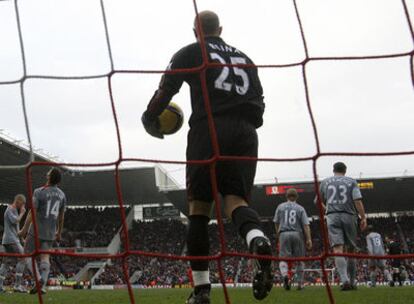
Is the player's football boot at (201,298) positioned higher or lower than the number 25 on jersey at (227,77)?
lower

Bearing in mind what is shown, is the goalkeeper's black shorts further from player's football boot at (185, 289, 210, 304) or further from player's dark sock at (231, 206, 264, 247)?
player's football boot at (185, 289, 210, 304)

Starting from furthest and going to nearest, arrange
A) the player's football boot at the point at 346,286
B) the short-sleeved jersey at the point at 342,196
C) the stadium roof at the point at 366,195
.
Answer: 1. the stadium roof at the point at 366,195
2. the player's football boot at the point at 346,286
3. the short-sleeved jersey at the point at 342,196

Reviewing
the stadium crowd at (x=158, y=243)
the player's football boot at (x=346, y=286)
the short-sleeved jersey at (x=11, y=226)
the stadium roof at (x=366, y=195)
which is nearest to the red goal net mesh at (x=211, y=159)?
the player's football boot at (x=346, y=286)

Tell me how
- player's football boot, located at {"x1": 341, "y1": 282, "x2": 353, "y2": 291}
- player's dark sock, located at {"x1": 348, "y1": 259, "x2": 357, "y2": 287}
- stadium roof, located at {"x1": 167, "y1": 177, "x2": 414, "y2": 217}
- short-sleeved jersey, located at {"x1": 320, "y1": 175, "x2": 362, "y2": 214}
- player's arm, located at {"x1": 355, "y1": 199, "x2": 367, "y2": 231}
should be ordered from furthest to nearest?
stadium roof, located at {"x1": 167, "y1": 177, "x2": 414, "y2": 217} → player's dark sock, located at {"x1": 348, "y1": 259, "x2": 357, "y2": 287} → player's football boot, located at {"x1": 341, "y1": 282, "x2": 353, "y2": 291} → short-sleeved jersey, located at {"x1": 320, "y1": 175, "x2": 362, "y2": 214} → player's arm, located at {"x1": 355, "y1": 199, "x2": 367, "y2": 231}

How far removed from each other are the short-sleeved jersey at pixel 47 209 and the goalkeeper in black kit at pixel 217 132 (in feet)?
10.6

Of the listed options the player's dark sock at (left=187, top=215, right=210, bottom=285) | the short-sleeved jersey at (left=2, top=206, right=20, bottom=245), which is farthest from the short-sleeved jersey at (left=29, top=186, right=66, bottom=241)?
the player's dark sock at (left=187, top=215, right=210, bottom=285)

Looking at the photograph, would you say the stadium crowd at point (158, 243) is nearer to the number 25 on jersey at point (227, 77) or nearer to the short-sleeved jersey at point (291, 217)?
the short-sleeved jersey at point (291, 217)

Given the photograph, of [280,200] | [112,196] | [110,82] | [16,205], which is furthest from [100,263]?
[110,82]

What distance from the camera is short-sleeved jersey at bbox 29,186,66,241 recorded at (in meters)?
5.79

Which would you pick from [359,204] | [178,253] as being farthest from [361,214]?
[178,253]

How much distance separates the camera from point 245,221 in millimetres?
2674

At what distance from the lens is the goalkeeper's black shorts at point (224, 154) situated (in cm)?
276

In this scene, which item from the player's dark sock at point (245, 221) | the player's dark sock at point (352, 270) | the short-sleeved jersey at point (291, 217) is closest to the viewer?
the player's dark sock at point (245, 221)

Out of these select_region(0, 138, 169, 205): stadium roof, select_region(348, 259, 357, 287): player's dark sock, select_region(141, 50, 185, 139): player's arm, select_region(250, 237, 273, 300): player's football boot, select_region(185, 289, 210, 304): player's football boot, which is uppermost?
select_region(0, 138, 169, 205): stadium roof
